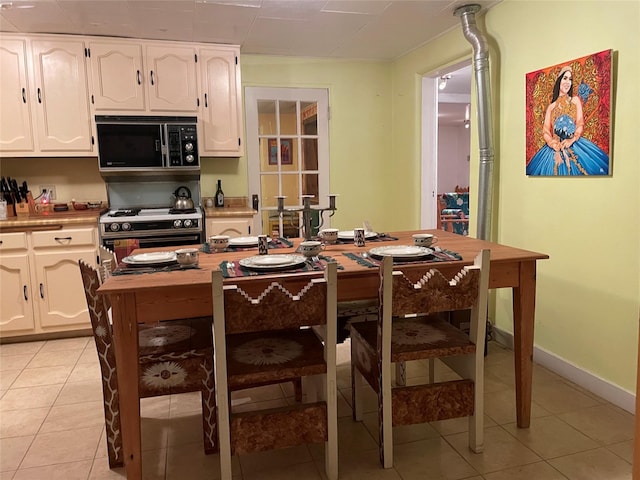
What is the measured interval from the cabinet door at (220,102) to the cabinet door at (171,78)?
0.09 meters

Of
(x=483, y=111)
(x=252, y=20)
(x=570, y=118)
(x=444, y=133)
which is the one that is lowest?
(x=570, y=118)

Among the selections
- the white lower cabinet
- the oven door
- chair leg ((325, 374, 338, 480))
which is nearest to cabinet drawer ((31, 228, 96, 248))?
the white lower cabinet

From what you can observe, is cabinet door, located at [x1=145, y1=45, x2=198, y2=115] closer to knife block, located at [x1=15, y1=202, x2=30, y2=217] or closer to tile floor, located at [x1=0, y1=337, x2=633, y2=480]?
knife block, located at [x1=15, y1=202, x2=30, y2=217]

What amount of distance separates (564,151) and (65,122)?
336cm

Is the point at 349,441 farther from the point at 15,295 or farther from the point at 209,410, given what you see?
the point at 15,295

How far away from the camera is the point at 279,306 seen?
1663 mm

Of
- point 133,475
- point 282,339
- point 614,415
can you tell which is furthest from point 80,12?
point 614,415

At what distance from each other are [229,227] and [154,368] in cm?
200

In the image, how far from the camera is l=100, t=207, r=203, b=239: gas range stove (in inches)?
136

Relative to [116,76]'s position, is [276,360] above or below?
below

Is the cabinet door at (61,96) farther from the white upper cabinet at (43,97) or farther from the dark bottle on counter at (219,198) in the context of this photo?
the dark bottle on counter at (219,198)

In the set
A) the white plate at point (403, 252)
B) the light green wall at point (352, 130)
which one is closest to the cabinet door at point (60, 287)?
the light green wall at point (352, 130)

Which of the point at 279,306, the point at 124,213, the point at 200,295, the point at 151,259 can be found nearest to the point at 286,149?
the point at 124,213

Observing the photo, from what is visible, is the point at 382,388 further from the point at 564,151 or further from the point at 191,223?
the point at 191,223
